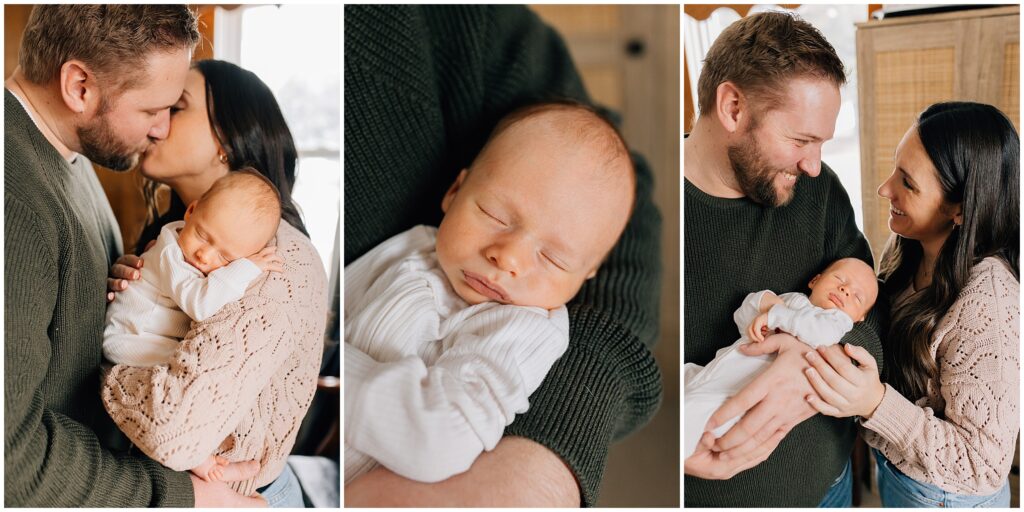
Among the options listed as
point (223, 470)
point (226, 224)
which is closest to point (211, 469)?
point (223, 470)

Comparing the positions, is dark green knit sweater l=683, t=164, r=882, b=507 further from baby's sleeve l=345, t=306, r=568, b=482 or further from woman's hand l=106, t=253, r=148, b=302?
woman's hand l=106, t=253, r=148, b=302

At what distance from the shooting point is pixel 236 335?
3.08 ft

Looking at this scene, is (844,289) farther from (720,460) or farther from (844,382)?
(720,460)

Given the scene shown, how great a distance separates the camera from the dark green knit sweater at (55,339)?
0.90 meters

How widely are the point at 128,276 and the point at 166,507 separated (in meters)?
0.31

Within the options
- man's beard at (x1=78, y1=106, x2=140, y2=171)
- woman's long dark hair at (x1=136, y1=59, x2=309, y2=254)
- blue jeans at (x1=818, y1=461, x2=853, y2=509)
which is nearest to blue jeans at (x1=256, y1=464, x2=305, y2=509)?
woman's long dark hair at (x1=136, y1=59, x2=309, y2=254)

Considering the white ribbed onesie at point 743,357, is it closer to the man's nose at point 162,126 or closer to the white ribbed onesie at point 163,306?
the white ribbed onesie at point 163,306

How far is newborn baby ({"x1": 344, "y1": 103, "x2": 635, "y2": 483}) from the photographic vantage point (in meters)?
0.95

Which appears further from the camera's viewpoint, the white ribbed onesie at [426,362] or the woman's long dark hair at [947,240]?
the woman's long dark hair at [947,240]

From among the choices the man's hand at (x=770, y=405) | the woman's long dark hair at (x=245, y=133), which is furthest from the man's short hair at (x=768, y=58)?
the woman's long dark hair at (x=245, y=133)

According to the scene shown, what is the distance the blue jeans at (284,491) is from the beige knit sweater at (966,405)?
84 cm

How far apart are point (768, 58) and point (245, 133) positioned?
752 mm

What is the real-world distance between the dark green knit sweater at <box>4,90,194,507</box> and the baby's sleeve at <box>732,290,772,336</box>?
2.63 ft

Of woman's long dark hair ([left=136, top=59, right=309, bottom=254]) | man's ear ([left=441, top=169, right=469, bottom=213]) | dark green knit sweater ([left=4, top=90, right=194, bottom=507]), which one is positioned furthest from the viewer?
man's ear ([left=441, top=169, right=469, bottom=213])
